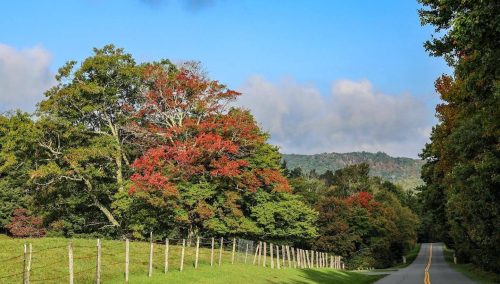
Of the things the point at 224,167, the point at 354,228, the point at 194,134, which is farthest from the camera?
the point at 354,228

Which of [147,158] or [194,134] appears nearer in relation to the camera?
[147,158]

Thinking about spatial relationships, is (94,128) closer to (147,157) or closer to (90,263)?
(147,157)

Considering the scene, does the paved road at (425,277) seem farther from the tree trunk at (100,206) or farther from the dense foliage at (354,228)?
the tree trunk at (100,206)

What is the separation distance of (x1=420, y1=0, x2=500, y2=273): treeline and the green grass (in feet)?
35.0

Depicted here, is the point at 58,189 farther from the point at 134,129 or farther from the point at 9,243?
the point at 9,243

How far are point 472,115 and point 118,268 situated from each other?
1954 cm

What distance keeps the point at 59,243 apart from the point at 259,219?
1984 centimetres

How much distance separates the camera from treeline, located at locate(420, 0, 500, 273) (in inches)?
543

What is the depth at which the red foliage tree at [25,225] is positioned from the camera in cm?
5622


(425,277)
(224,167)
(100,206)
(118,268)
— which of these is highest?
(224,167)

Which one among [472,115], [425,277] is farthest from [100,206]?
[472,115]

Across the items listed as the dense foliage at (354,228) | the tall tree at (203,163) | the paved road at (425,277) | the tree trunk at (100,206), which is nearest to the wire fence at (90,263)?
the tall tree at (203,163)

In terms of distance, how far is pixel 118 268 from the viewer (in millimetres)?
21547

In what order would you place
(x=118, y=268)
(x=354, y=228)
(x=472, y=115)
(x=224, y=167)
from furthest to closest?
(x=354, y=228)
(x=224, y=167)
(x=472, y=115)
(x=118, y=268)
